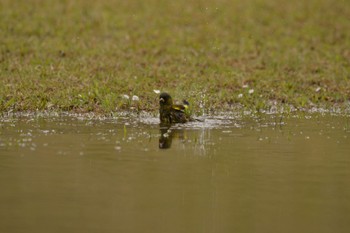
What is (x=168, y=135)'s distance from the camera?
430 inches

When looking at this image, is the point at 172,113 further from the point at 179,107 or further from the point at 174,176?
the point at 174,176

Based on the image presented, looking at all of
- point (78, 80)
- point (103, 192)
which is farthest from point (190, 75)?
point (103, 192)

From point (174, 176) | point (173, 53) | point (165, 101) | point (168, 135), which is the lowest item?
point (174, 176)

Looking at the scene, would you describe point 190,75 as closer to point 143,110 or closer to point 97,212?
point 143,110

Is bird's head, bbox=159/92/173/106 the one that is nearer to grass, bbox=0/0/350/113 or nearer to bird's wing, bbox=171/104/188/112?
bird's wing, bbox=171/104/188/112

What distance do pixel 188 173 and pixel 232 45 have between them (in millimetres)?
11032

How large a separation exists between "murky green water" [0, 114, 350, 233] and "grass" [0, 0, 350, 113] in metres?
1.96

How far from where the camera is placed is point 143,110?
13141 millimetres

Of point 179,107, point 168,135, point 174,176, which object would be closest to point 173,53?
point 179,107

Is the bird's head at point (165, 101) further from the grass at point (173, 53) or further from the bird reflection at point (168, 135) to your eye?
the grass at point (173, 53)

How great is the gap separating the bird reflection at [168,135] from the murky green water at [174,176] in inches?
0.5

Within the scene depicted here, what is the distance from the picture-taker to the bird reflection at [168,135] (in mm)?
10164

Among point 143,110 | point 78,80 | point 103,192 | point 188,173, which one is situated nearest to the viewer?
point 103,192

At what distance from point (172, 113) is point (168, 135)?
34.9 inches
